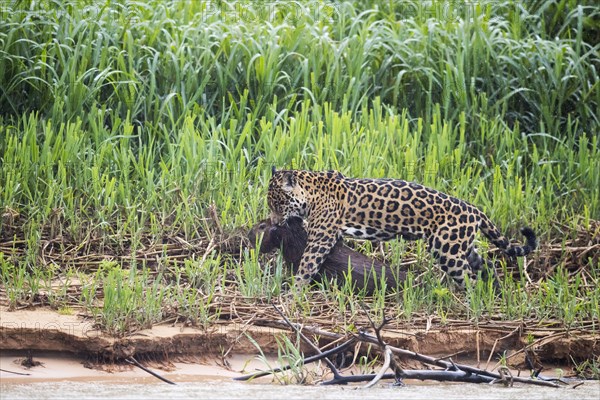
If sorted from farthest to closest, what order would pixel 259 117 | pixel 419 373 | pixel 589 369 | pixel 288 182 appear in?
pixel 259 117
pixel 288 182
pixel 589 369
pixel 419 373

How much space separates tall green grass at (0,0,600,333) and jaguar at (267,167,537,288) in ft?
0.88

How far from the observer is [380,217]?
22.4 ft

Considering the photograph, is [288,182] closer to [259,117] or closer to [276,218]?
[276,218]

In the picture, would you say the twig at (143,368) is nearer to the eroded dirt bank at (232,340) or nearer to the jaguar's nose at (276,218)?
the eroded dirt bank at (232,340)

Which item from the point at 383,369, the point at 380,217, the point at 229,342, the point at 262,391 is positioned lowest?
the point at 229,342

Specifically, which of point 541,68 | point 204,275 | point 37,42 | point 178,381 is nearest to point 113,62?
point 37,42

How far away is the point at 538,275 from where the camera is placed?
7340 millimetres

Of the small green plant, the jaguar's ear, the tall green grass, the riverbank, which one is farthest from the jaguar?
the small green plant

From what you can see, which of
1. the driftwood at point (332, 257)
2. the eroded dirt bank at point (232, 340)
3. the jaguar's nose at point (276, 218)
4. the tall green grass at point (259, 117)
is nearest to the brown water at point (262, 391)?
the eroded dirt bank at point (232, 340)

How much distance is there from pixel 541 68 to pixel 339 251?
3665 millimetres

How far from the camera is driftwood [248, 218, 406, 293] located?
265 inches

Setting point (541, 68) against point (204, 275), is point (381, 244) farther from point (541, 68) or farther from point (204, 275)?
point (541, 68)

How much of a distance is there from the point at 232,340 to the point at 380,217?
143cm

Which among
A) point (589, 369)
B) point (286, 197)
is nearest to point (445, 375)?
point (589, 369)
